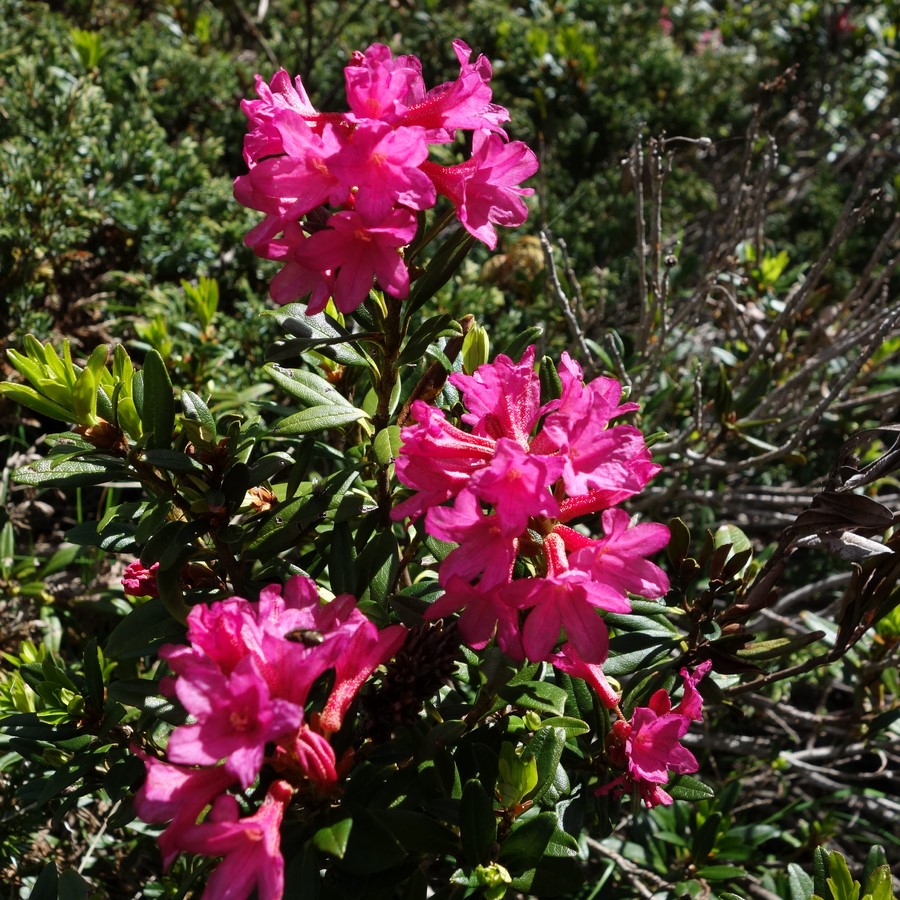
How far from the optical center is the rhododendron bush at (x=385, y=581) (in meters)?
1.02

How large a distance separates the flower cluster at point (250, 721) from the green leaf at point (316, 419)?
348 mm

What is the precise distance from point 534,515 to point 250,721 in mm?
406

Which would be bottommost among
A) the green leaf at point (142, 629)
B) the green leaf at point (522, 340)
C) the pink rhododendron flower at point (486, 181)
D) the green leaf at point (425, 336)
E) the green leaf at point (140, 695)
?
the green leaf at point (140, 695)

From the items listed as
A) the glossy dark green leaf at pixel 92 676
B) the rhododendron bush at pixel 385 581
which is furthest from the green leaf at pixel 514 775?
the glossy dark green leaf at pixel 92 676

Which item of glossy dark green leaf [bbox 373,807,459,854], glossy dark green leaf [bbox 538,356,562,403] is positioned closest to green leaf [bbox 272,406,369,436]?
glossy dark green leaf [bbox 538,356,562,403]

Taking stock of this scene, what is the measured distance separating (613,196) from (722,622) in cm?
270

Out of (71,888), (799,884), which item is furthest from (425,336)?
(799,884)

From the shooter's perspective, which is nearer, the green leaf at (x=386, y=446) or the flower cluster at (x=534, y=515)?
the flower cluster at (x=534, y=515)

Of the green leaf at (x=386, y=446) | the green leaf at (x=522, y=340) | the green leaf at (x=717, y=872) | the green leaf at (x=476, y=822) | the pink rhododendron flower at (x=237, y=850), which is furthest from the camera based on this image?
the green leaf at (x=717, y=872)

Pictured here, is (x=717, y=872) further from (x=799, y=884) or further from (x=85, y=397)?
(x=85, y=397)

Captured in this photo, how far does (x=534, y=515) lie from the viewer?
41.1 inches

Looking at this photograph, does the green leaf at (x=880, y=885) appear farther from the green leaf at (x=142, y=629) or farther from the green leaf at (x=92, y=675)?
the green leaf at (x=92, y=675)

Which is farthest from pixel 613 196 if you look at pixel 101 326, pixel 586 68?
pixel 101 326

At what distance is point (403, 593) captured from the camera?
1.46 metres
